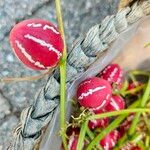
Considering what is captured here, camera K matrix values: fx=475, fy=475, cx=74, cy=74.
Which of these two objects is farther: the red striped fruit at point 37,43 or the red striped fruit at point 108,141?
the red striped fruit at point 108,141

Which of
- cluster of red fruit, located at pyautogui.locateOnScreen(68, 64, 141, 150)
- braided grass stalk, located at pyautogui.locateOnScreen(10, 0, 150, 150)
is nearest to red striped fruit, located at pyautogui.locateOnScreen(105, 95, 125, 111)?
cluster of red fruit, located at pyautogui.locateOnScreen(68, 64, 141, 150)

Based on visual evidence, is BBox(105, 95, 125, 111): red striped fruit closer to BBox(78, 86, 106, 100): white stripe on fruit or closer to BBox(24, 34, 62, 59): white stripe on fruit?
BBox(78, 86, 106, 100): white stripe on fruit

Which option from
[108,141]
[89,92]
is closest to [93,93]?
[89,92]

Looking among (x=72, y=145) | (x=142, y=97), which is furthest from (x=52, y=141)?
(x=142, y=97)

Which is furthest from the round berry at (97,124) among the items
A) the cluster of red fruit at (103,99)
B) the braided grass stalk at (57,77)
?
the braided grass stalk at (57,77)

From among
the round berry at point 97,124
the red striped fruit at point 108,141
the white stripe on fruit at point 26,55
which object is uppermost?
the white stripe on fruit at point 26,55

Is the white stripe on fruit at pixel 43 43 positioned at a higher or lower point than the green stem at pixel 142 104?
higher

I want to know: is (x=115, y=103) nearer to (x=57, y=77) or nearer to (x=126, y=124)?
(x=126, y=124)

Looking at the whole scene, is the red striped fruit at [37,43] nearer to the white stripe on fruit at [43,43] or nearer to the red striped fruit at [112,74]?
the white stripe on fruit at [43,43]
